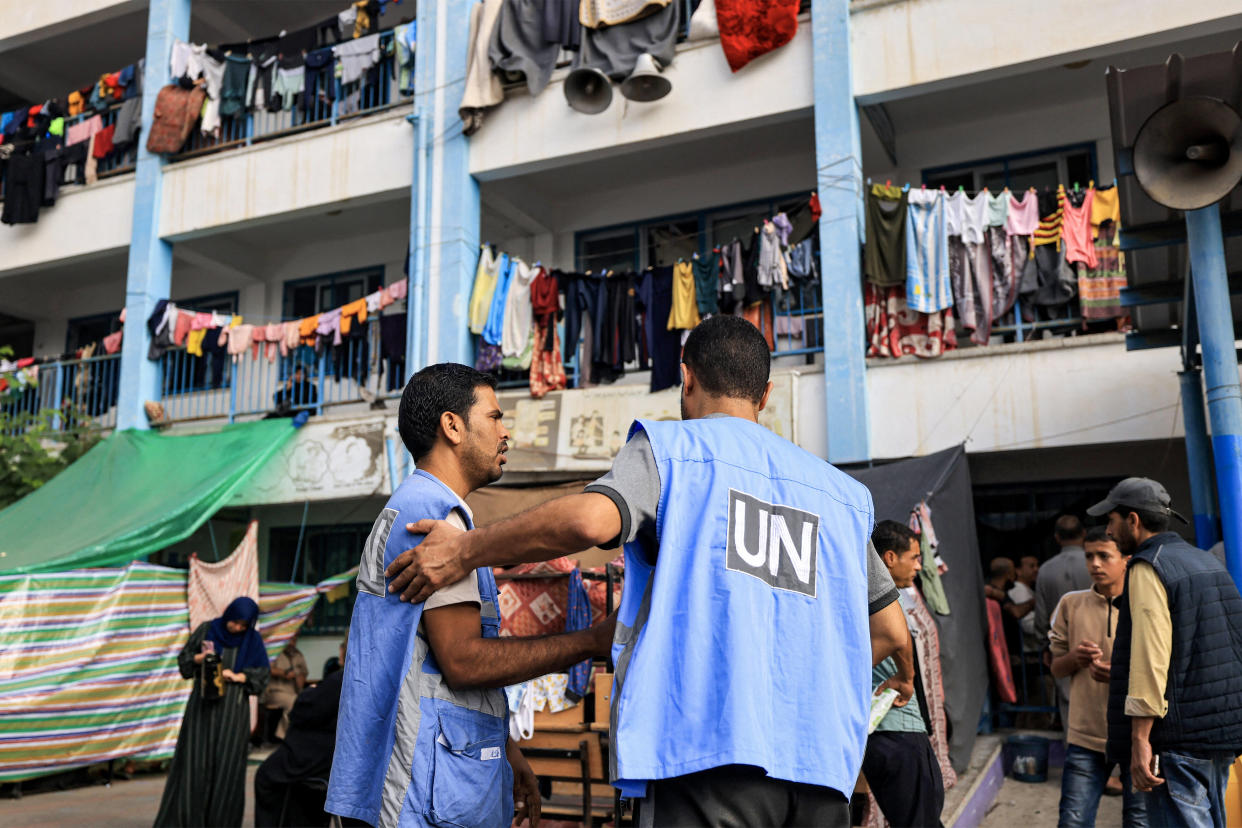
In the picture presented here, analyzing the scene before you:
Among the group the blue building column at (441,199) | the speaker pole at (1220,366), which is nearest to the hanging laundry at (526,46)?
the blue building column at (441,199)

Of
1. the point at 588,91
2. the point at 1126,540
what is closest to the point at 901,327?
the point at 588,91

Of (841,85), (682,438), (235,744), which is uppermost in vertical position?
(841,85)

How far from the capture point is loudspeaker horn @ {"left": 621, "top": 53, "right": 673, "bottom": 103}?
33.6 ft

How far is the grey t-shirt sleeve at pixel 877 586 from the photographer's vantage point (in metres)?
2.40

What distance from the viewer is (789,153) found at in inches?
480

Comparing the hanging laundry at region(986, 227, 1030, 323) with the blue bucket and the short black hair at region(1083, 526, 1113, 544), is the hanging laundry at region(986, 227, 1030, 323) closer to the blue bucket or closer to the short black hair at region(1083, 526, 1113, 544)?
the blue bucket

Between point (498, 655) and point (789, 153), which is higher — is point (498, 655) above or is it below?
below

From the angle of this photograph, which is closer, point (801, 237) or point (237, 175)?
point (801, 237)

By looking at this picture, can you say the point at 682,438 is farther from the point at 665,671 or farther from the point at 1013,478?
the point at 1013,478

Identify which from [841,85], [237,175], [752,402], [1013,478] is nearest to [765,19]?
[841,85]

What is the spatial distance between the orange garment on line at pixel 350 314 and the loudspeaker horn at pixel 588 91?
354 centimetres

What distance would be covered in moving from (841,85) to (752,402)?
28.3ft

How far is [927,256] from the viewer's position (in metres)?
9.59

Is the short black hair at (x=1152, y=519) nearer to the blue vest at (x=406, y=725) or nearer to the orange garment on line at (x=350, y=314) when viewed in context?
the blue vest at (x=406, y=725)
